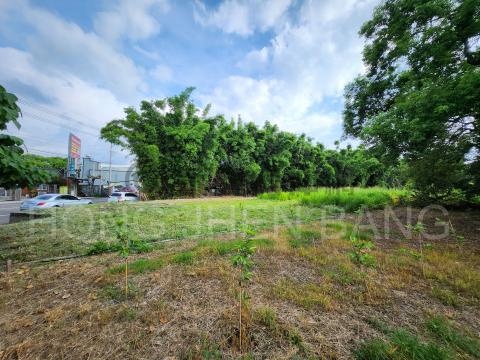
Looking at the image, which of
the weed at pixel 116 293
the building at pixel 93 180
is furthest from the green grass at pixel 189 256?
the building at pixel 93 180

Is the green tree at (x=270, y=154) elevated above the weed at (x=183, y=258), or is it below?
above

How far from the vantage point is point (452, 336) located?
5.26 feet

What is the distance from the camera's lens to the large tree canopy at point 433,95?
4348mm

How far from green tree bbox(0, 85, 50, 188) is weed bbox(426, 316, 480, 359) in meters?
4.44

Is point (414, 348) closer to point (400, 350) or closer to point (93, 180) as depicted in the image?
point (400, 350)

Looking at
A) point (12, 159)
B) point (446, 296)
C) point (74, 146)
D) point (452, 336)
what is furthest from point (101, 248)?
point (74, 146)

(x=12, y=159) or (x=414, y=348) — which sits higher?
(x=12, y=159)

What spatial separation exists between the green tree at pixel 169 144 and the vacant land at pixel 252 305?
9225mm

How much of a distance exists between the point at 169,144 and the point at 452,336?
13051 millimetres

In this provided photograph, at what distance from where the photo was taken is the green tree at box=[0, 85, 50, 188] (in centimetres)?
248

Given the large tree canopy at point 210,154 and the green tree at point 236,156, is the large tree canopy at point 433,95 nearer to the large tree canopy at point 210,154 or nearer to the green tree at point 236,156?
the large tree canopy at point 210,154

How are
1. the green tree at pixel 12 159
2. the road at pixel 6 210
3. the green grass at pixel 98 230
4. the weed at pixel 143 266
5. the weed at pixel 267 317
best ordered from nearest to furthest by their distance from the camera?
the weed at pixel 267 317 → the green tree at pixel 12 159 → the weed at pixel 143 266 → the green grass at pixel 98 230 → the road at pixel 6 210

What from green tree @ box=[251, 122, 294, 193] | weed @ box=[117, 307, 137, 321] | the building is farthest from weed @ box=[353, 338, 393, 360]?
the building

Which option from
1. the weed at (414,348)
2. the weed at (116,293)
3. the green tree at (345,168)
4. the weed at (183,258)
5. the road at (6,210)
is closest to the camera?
the weed at (414,348)
